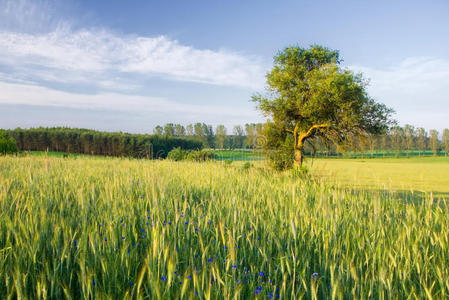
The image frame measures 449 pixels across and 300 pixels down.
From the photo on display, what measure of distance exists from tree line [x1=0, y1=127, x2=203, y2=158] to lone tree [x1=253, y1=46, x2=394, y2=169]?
72.5 ft

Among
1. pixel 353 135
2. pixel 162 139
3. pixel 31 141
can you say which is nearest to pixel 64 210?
pixel 353 135

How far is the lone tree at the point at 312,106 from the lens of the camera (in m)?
16.2

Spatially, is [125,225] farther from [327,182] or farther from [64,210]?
[327,182]

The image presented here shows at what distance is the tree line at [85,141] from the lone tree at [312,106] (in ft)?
72.5

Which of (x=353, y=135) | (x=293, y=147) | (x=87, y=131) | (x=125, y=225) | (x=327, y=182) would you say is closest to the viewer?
(x=125, y=225)

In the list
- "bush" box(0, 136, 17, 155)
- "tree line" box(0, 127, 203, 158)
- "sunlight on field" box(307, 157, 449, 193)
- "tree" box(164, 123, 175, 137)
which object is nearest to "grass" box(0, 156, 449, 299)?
"sunlight on field" box(307, 157, 449, 193)

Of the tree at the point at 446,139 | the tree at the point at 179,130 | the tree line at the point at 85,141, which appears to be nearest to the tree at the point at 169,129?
the tree at the point at 179,130

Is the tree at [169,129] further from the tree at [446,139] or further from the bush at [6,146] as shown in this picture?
the tree at [446,139]

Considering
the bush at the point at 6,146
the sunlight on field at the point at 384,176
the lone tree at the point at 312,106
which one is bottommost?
the sunlight on field at the point at 384,176

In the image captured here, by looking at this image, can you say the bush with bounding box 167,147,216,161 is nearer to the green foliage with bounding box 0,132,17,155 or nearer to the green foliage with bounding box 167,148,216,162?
the green foliage with bounding box 167,148,216,162

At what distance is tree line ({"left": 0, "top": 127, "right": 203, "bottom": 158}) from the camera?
123 feet

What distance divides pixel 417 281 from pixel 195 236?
2.25 metres

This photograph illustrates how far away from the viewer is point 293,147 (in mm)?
18781

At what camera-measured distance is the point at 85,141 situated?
1508 inches
